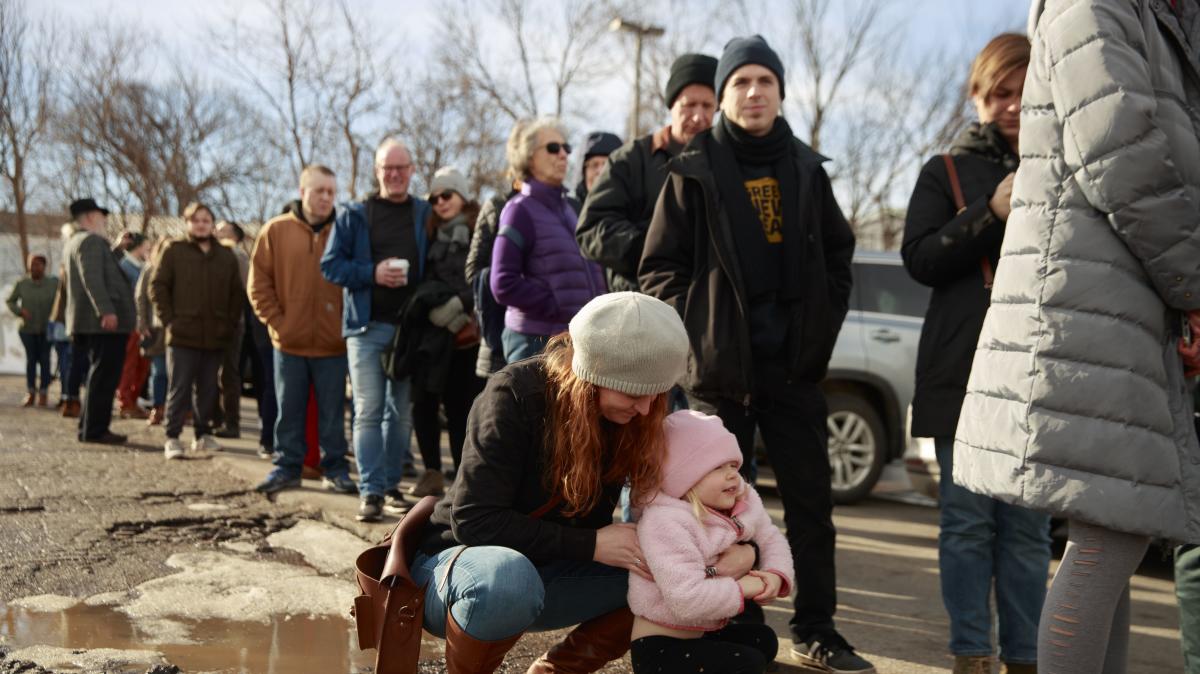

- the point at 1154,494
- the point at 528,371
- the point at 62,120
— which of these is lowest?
the point at 1154,494

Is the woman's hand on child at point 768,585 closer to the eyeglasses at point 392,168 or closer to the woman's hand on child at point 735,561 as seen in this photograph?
the woman's hand on child at point 735,561

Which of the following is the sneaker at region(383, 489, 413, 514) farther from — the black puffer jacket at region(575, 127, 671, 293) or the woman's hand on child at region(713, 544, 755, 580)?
the woman's hand on child at region(713, 544, 755, 580)

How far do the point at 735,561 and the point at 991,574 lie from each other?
4.05 feet

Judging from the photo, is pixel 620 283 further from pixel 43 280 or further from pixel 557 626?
pixel 43 280

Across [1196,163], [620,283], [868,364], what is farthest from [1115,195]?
[868,364]

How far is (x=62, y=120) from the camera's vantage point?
2205cm

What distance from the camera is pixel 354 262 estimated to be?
593 centimetres

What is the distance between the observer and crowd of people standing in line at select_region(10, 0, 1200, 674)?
2.48m

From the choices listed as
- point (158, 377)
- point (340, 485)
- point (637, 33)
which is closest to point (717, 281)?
point (340, 485)

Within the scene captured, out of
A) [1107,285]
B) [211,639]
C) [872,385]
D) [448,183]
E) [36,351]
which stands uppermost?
[448,183]

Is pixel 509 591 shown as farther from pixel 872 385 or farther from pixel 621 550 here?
pixel 872 385

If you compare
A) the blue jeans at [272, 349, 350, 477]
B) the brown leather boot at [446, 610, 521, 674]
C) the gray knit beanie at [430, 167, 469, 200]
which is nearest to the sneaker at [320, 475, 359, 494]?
the blue jeans at [272, 349, 350, 477]

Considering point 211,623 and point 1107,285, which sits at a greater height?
point 1107,285

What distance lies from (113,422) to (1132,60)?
1035 centimetres
